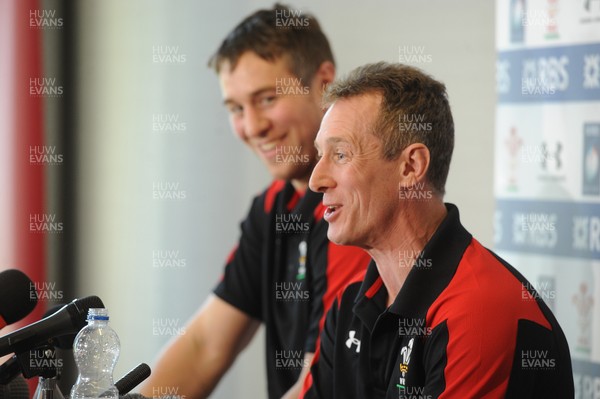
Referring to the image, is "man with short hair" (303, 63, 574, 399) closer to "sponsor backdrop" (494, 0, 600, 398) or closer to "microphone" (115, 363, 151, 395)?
"microphone" (115, 363, 151, 395)

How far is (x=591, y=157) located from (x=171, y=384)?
1.21 m

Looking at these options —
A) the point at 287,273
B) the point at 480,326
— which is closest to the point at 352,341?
the point at 480,326

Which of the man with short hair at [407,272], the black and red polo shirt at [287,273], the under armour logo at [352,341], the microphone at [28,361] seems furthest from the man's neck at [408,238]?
the microphone at [28,361]

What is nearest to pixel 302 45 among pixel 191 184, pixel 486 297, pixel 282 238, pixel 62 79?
pixel 282 238

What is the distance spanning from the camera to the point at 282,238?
2.26 metres

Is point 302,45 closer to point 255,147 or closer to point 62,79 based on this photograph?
point 255,147

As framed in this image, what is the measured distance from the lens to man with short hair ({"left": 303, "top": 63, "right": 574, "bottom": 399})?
145 centimetres

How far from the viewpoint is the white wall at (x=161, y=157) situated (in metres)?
3.50

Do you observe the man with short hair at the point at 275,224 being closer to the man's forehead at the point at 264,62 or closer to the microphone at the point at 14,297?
the man's forehead at the point at 264,62

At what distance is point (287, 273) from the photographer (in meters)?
2.23

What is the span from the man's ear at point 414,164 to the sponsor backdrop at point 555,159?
31.3 inches

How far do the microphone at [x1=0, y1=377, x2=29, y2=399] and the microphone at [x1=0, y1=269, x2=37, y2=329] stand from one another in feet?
0.33

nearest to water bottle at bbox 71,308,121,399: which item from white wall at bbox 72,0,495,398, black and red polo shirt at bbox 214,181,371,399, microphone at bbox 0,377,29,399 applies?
microphone at bbox 0,377,29,399

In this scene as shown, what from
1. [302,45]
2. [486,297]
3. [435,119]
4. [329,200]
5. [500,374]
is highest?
[302,45]
